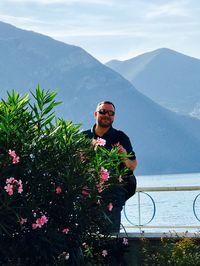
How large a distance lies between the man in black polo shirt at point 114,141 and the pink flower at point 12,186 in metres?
1.29

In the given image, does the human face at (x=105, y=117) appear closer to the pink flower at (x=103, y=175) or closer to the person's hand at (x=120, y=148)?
the person's hand at (x=120, y=148)

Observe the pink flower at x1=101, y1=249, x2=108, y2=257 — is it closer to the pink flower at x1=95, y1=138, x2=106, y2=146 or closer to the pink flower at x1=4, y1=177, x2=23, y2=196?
the pink flower at x1=95, y1=138, x2=106, y2=146

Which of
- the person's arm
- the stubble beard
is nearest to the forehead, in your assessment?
the stubble beard

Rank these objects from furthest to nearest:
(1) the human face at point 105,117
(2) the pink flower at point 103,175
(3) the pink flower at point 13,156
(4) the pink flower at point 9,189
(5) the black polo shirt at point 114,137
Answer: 1. (1) the human face at point 105,117
2. (5) the black polo shirt at point 114,137
3. (2) the pink flower at point 103,175
4. (3) the pink flower at point 13,156
5. (4) the pink flower at point 9,189

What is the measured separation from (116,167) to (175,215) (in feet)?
24.3

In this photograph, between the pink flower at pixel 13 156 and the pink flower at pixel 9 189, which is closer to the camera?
the pink flower at pixel 9 189

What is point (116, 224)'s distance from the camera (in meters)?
6.92

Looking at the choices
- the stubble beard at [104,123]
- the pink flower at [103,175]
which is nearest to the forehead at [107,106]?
the stubble beard at [104,123]

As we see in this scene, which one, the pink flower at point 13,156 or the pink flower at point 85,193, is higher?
the pink flower at point 13,156

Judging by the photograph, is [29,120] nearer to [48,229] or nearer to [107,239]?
[48,229]

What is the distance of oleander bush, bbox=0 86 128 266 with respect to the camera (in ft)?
18.5

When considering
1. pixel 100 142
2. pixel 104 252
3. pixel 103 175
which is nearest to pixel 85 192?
pixel 103 175

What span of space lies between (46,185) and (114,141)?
1230 millimetres

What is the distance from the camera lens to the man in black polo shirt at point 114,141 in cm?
670
